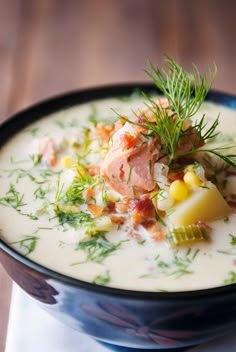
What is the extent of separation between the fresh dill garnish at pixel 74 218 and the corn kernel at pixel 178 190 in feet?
0.92

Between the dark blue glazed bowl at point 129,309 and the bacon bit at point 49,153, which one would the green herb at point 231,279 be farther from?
the bacon bit at point 49,153

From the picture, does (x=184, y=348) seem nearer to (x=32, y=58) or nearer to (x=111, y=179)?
(x=111, y=179)

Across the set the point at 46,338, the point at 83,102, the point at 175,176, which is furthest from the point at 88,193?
the point at 83,102

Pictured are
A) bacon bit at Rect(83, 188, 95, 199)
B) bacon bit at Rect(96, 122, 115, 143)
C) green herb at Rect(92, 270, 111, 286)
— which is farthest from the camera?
bacon bit at Rect(96, 122, 115, 143)

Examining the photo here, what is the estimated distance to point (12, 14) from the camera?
14.4 feet

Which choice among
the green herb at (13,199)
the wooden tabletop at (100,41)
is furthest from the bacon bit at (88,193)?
the wooden tabletop at (100,41)

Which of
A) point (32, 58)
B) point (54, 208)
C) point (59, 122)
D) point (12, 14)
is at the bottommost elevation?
point (54, 208)

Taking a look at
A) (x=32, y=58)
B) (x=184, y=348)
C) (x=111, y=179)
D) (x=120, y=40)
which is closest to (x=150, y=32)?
(x=120, y=40)

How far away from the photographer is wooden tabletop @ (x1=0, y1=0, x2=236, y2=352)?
12.7ft

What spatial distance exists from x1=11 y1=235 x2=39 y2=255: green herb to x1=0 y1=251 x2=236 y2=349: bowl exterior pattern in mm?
68

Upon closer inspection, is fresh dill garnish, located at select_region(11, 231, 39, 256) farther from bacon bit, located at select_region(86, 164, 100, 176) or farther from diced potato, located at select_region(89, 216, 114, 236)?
bacon bit, located at select_region(86, 164, 100, 176)

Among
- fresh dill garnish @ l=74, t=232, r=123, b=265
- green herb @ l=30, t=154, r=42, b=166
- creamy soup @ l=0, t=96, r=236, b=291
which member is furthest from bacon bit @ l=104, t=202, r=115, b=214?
green herb @ l=30, t=154, r=42, b=166

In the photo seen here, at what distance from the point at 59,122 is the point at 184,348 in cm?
112

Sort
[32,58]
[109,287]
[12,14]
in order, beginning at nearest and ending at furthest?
[109,287], [32,58], [12,14]
